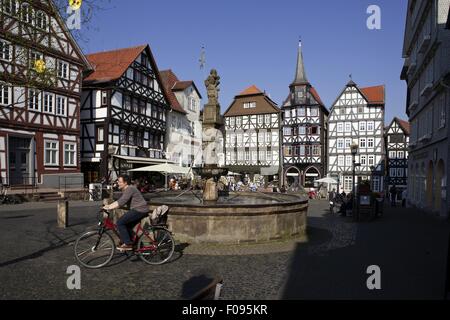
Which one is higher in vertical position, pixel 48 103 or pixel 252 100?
pixel 252 100

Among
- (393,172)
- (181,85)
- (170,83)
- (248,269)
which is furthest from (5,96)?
(393,172)

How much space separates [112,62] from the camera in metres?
36.1

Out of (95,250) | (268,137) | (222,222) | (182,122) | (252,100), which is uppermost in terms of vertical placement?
(252,100)

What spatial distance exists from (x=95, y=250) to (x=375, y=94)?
50.8 m

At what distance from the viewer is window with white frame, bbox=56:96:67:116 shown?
2856cm

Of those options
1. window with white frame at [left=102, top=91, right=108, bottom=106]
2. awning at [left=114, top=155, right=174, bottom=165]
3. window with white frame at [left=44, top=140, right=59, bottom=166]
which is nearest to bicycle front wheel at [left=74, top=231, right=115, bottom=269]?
window with white frame at [left=44, top=140, right=59, bottom=166]

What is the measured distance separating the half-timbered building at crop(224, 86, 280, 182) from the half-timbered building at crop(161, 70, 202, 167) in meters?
7.53

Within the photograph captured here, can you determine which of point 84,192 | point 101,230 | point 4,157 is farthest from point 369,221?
point 4,157

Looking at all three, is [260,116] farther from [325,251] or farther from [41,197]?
[325,251]

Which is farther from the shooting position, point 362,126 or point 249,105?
point 249,105

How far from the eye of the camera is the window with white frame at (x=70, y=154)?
29.4 metres

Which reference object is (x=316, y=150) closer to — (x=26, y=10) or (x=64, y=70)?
(x=64, y=70)

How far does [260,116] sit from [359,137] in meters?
14.0

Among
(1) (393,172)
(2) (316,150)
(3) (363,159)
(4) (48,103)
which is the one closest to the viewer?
(4) (48,103)
